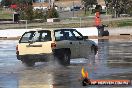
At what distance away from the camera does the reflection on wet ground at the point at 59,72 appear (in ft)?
52.9

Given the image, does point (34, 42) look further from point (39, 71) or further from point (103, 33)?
point (103, 33)

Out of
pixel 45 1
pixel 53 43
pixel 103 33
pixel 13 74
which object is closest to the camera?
pixel 13 74

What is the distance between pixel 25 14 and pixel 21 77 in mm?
48937

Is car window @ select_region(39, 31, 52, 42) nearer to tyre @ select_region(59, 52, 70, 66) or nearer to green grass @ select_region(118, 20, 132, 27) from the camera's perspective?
tyre @ select_region(59, 52, 70, 66)

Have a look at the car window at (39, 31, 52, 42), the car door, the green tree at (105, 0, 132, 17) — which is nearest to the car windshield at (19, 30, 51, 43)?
the car window at (39, 31, 52, 42)

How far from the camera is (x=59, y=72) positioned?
19.4 metres

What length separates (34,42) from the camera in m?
22.0

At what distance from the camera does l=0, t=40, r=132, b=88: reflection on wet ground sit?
1611 cm

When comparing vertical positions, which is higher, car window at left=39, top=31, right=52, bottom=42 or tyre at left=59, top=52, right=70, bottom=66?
car window at left=39, top=31, right=52, bottom=42

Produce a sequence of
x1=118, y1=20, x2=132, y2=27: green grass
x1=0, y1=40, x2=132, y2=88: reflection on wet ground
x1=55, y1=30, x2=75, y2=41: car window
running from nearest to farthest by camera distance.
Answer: x1=0, y1=40, x2=132, y2=88: reflection on wet ground → x1=55, y1=30, x2=75, y2=41: car window → x1=118, y1=20, x2=132, y2=27: green grass

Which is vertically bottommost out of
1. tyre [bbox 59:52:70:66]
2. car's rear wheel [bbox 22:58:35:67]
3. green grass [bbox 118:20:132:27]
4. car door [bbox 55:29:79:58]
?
green grass [bbox 118:20:132:27]

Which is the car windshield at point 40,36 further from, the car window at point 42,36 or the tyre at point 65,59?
the tyre at point 65,59

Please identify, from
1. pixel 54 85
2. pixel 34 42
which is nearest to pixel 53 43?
pixel 34 42

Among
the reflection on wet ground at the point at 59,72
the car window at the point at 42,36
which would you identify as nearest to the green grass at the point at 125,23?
the reflection on wet ground at the point at 59,72
